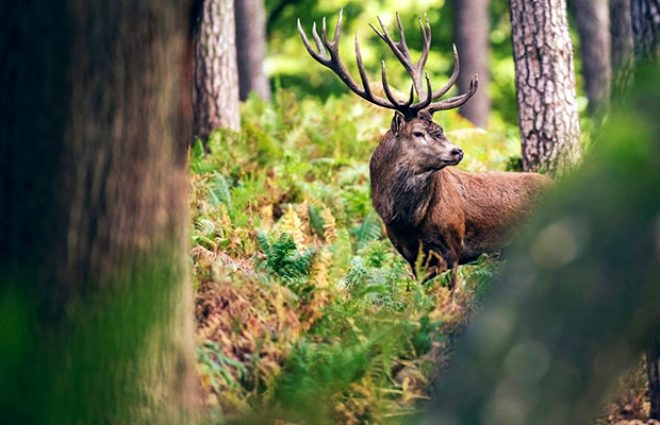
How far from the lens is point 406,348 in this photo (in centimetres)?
649

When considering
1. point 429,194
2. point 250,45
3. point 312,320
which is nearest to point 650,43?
point 312,320

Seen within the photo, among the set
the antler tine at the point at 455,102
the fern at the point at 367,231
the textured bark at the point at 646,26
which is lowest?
the fern at the point at 367,231

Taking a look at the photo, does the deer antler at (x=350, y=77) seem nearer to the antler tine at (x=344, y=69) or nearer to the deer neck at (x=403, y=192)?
the antler tine at (x=344, y=69)

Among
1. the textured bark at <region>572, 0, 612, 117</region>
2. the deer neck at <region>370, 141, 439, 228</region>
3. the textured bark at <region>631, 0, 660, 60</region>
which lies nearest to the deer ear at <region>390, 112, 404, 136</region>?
the deer neck at <region>370, 141, 439, 228</region>

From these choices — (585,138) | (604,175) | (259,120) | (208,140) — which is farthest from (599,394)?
(259,120)

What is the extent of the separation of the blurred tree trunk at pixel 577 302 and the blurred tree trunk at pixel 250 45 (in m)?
16.5

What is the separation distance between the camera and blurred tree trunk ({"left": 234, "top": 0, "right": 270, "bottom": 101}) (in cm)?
2042

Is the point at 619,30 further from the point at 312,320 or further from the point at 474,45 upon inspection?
the point at 312,320

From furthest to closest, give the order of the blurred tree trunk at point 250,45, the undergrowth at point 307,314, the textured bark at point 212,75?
1. the blurred tree trunk at point 250,45
2. the textured bark at point 212,75
3. the undergrowth at point 307,314

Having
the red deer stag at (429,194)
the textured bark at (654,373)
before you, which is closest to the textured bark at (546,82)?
the red deer stag at (429,194)

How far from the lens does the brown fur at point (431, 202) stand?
9445mm

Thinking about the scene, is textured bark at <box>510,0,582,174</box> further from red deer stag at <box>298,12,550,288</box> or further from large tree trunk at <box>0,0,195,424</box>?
large tree trunk at <box>0,0,195,424</box>

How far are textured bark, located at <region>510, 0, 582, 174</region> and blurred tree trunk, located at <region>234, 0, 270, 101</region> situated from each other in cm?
937

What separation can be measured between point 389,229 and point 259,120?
19.5 feet
